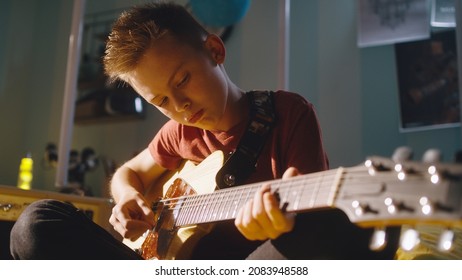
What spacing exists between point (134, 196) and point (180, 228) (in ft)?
0.48

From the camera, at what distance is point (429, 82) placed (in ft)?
5.10

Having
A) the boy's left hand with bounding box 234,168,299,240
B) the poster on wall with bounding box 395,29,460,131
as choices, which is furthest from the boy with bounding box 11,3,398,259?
the poster on wall with bounding box 395,29,460,131

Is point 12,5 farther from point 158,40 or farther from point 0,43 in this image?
point 158,40

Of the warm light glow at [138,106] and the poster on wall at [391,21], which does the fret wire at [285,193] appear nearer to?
the poster on wall at [391,21]

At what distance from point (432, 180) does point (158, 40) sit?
1.80 ft

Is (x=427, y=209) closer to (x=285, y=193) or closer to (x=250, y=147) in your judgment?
(x=285, y=193)

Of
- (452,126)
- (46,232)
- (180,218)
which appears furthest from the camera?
(452,126)

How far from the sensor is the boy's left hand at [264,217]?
0.59 metres

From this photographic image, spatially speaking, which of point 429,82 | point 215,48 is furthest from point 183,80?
point 429,82

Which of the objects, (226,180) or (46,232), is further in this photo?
(226,180)

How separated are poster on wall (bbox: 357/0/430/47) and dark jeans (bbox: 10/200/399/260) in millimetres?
1135

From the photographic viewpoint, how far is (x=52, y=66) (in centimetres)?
242

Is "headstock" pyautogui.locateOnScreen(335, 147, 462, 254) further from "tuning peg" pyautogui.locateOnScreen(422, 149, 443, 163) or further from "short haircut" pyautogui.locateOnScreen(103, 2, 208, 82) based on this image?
"short haircut" pyautogui.locateOnScreen(103, 2, 208, 82)

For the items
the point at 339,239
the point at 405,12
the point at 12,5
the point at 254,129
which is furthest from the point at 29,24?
the point at 339,239
